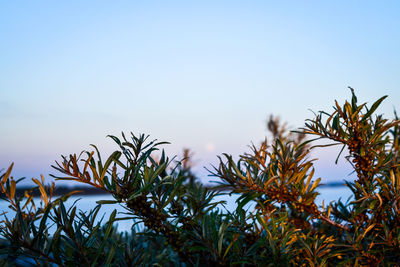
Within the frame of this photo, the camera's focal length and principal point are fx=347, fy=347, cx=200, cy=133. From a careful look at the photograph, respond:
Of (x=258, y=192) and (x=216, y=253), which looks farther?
(x=258, y=192)

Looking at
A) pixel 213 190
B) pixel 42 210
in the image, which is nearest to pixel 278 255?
pixel 213 190

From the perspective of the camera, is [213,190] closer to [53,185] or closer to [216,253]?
[216,253]

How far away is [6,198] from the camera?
1.01m

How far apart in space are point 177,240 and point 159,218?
0.30 ft

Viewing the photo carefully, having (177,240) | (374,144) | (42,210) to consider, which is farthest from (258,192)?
(42,210)

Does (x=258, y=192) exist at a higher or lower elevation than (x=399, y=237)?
higher

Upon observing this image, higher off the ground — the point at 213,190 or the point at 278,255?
the point at 213,190

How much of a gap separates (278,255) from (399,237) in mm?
384

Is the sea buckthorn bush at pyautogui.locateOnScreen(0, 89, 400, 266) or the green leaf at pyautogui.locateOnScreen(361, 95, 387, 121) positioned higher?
the green leaf at pyautogui.locateOnScreen(361, 95, 387, 121)

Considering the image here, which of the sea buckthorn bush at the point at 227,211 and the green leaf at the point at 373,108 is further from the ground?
the green leaf at the point at 373,108

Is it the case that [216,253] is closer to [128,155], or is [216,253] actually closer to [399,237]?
[128,155]

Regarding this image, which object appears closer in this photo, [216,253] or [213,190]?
[216,253]

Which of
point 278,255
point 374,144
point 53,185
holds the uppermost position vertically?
point 374,144

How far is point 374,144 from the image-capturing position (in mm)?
1177
